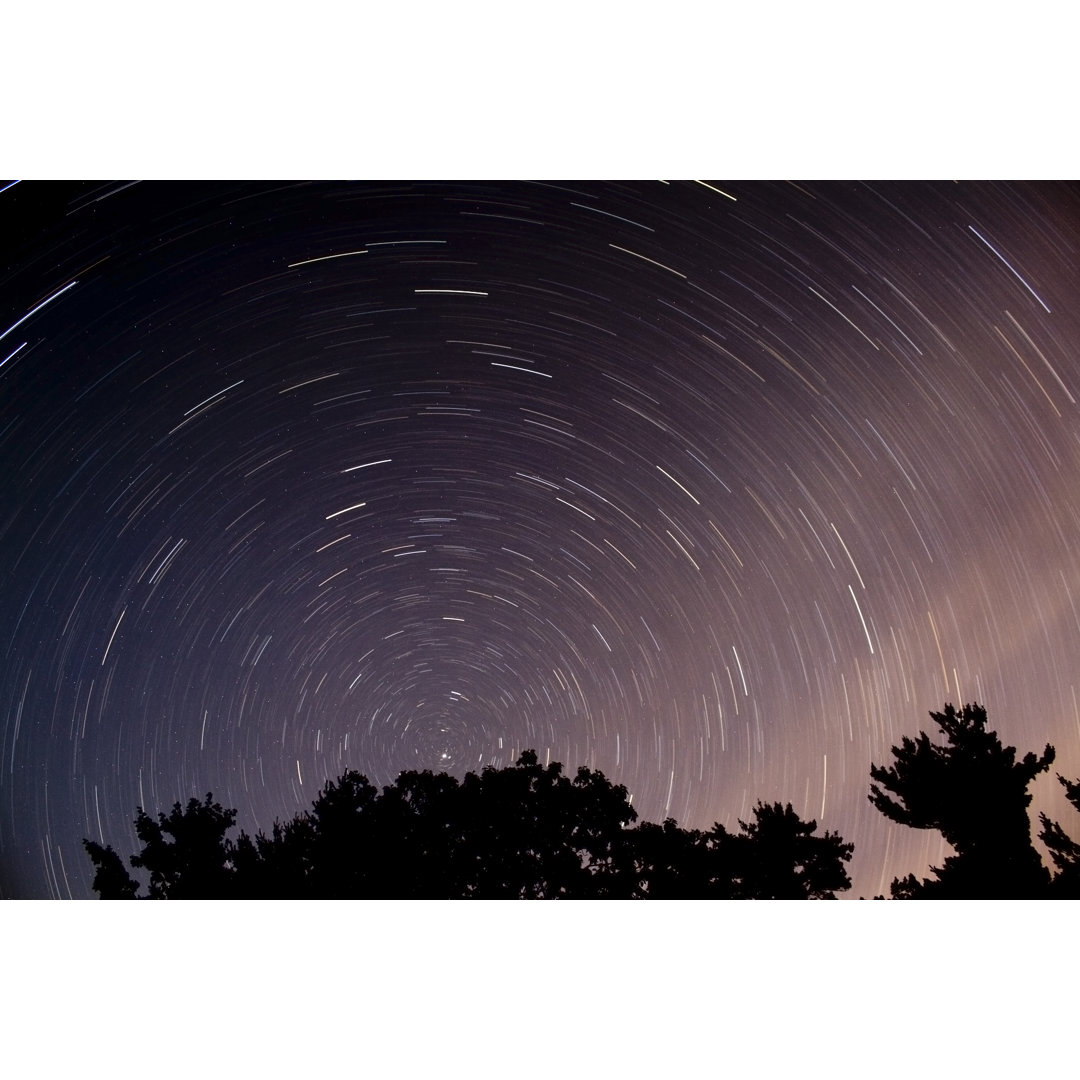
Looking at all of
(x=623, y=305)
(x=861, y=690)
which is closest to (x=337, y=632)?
(x=623, y=305)

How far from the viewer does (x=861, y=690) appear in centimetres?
287

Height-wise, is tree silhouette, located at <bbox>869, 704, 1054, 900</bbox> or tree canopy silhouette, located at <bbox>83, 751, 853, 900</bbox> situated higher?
tree silhouette, located at <bbox>869, 704, 1054, 900</bbox>

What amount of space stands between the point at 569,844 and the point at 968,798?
1.43 metres

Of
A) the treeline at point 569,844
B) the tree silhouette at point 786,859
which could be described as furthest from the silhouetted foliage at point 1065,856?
the tree silhouette at point 786,859

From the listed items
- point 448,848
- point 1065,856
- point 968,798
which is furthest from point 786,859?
point 448,848

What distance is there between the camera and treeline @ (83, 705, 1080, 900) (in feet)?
9.14

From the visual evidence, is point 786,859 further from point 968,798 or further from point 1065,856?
point 1065,856

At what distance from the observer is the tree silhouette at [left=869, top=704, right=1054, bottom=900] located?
278 cm

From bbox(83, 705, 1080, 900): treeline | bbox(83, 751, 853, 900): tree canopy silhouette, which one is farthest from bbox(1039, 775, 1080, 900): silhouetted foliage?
bbox(83, 751, 853, 900): tree canopy silhouette

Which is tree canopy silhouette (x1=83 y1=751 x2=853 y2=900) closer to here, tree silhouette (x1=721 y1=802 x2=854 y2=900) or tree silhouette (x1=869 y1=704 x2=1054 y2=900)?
tree silhouette (x1=721 y1=802 x2=854 y2=900)

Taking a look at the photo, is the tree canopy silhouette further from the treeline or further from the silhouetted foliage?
the silhouetted foliage
